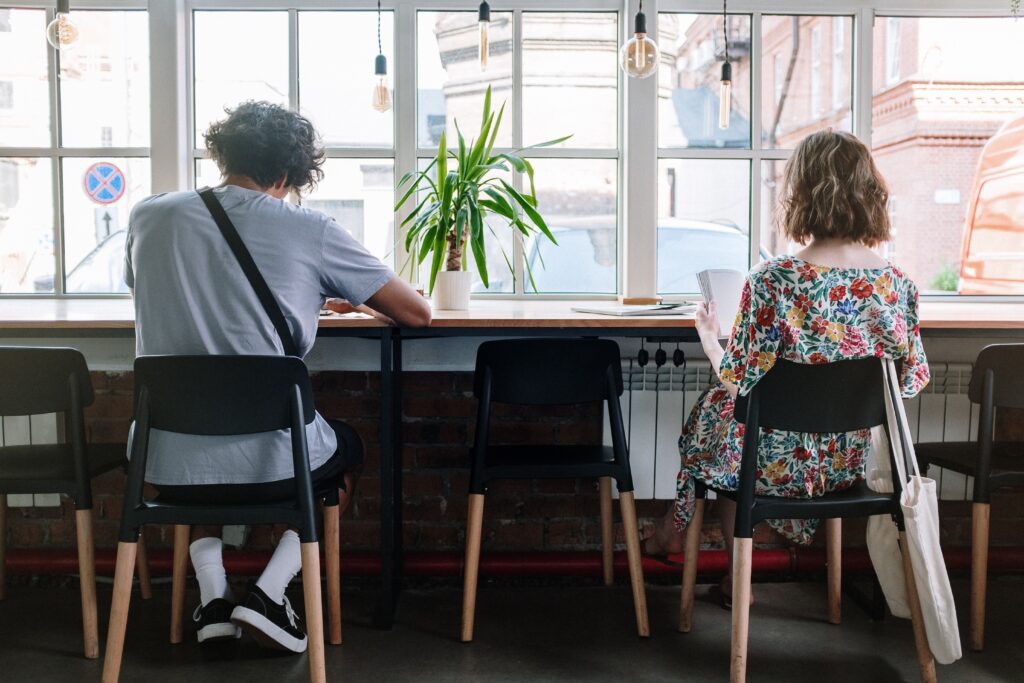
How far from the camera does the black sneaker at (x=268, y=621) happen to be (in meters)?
2.03

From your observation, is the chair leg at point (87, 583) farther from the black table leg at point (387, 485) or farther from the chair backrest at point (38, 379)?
the black table leg at point (387, 485)

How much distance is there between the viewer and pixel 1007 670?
83.3 inches

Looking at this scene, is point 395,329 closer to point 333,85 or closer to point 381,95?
point 381,95

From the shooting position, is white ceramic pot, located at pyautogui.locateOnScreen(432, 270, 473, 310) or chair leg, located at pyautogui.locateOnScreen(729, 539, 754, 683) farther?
white ceramic pot, located at pyautogui.locateOnScreen(432, 270, 473, 310)

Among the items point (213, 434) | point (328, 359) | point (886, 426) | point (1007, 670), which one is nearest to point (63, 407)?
point (213, 434)

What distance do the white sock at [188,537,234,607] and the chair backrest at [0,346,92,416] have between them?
479 millimetres

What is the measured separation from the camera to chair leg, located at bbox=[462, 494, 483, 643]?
2.22 metres

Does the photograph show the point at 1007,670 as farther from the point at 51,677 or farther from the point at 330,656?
the point at 51,677

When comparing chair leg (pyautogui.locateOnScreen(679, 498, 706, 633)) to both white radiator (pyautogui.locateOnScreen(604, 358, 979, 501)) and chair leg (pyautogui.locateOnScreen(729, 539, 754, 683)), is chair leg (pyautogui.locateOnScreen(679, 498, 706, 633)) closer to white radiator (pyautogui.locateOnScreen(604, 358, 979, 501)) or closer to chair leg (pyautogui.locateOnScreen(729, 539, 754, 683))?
chair leg (pyautogui.locateOnScreen(729, 539, 754, 683))

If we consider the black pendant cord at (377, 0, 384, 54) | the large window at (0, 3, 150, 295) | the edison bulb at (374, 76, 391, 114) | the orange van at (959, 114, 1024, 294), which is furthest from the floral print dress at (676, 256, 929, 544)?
the large window at (0, 3, 150, 295)

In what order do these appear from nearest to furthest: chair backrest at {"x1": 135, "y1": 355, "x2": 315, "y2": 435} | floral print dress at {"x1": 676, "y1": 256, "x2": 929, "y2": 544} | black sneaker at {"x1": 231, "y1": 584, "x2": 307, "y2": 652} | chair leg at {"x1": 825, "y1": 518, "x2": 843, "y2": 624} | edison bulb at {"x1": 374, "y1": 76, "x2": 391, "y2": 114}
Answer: chair backrest at {"x1": 135, "y1": 355, "x2": 315, "y2": 435}, floral print dress at {"x1": 676, "y1": 256, "x2": 929, "y2": 544}, black sneaker at {"x1": 231, "y1": 584, "x2": 307, "y2": 652}, chair leg at {"x1": 825, "y1": 518, "x2": 843, "y2": 624}, edison bulb at {"x1": 374, "y1": 76, "x2": 391, "y2": 114}

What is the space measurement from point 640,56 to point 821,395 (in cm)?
127

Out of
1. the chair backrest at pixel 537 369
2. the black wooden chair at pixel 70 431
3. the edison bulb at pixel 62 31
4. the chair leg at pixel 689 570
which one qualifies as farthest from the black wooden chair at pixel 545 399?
the edison bulb at pixel 62 31

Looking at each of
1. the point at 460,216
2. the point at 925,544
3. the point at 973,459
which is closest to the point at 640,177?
the point at 460,216
